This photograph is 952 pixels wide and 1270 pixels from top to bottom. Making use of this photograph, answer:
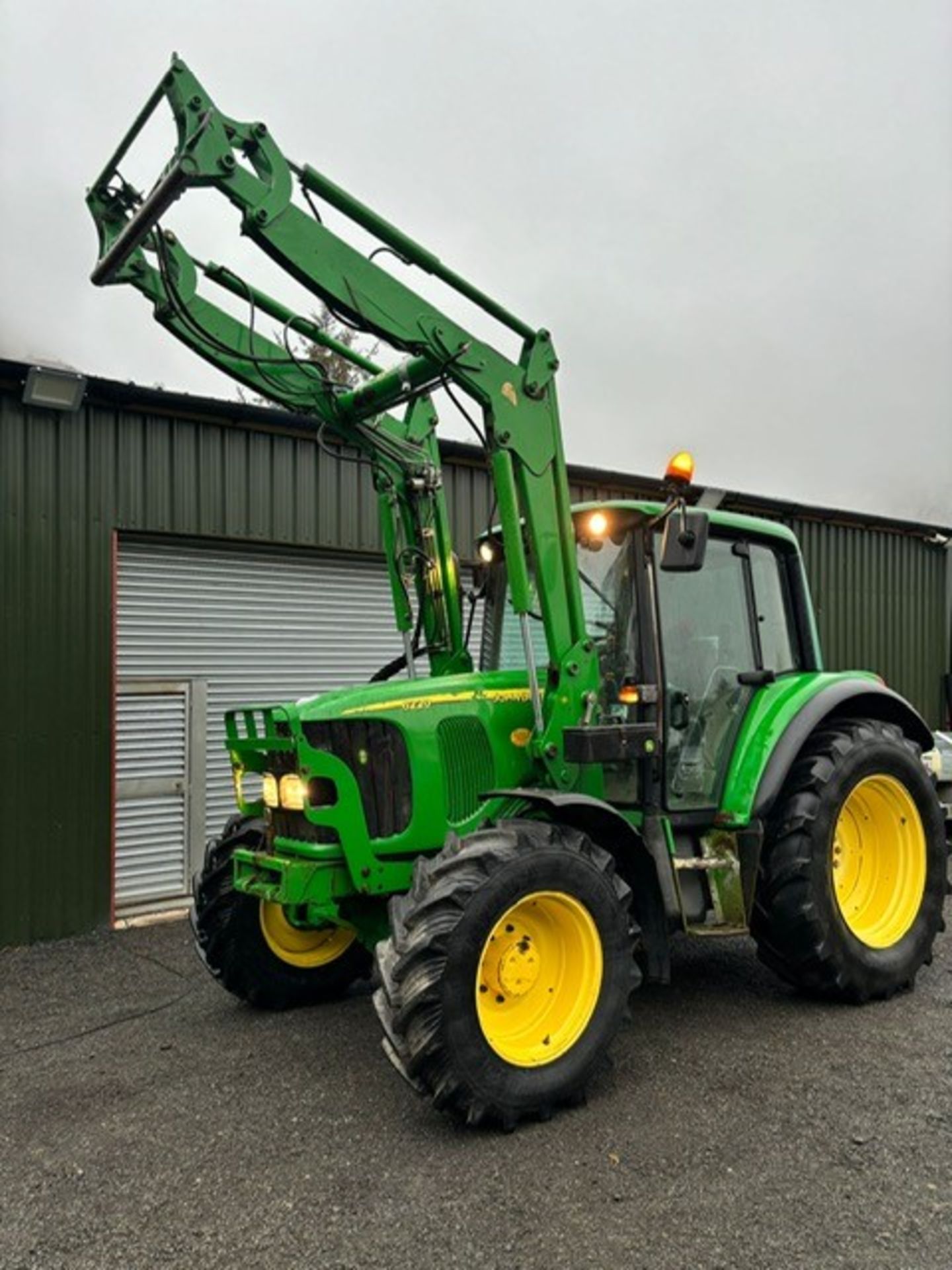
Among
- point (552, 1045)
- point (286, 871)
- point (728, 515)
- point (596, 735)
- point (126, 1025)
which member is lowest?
point (126, 1025)

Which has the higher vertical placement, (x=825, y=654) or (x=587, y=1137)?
(x=825, y=654)

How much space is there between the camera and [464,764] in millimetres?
4277

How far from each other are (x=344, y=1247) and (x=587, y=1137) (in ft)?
3.27

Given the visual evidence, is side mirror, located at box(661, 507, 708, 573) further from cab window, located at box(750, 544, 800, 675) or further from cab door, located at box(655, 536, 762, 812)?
cab window, located at box(750, 544, 800, 675)

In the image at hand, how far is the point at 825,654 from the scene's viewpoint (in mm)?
11031

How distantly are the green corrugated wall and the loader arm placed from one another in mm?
2487

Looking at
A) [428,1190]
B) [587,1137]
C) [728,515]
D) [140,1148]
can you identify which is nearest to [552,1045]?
[587,1137]

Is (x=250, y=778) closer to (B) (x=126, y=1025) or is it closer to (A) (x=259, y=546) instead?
(A) (x=259, y=546)

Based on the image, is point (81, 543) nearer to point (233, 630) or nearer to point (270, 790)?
point (233, 630)

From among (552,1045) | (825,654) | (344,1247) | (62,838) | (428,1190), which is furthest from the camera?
(825,654)

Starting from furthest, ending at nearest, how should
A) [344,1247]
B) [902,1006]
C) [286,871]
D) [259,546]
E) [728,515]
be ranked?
[259,546]
[728,515]
[902,1006]
[286,871]
[344,1247]

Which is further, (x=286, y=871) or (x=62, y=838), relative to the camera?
(x=62, y=838)

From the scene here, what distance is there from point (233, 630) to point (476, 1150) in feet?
16.1

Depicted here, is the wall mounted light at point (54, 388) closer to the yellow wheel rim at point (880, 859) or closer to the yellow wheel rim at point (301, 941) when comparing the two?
the yellow wheel rim at point (301, 941)
